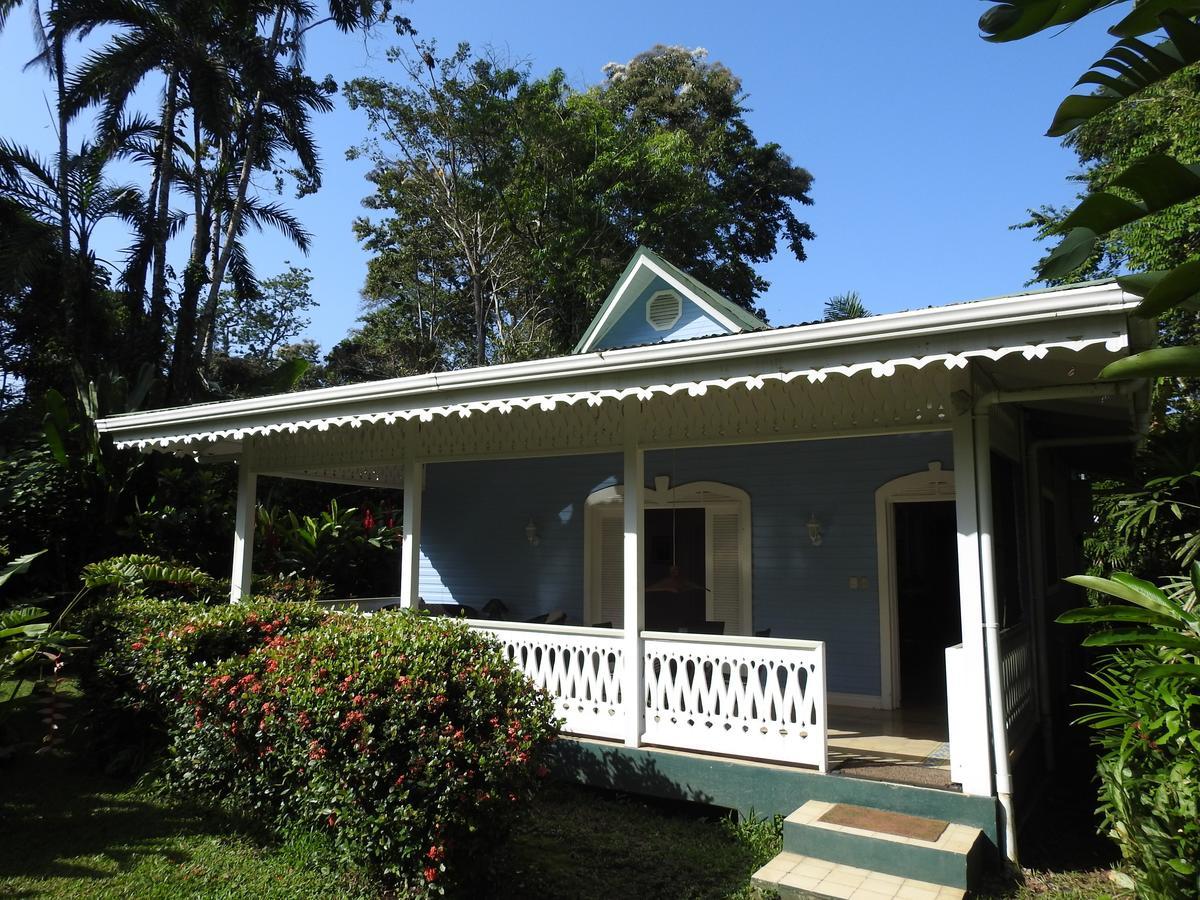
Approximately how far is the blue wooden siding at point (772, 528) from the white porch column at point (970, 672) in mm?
3257

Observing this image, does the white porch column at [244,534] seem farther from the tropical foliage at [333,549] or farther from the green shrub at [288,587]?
the tropical foliage at [333,549]

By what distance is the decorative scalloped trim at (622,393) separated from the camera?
417 centimetres

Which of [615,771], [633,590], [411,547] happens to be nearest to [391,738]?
[615,771]

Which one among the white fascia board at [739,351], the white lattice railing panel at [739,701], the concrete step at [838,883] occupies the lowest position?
the concrete step at [838,883]

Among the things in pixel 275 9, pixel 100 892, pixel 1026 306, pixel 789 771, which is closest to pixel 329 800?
pixel 100 892

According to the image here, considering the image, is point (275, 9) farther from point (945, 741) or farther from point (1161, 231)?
point (945, 741)

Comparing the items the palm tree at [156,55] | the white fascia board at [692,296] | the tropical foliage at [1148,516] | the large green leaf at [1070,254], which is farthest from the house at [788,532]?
the palm tree at [156,55]

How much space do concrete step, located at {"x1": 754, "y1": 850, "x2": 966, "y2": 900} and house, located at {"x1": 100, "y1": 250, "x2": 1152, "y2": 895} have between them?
3 centimetres

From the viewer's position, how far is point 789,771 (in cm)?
540

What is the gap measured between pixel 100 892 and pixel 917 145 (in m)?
13.1

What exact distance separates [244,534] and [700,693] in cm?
584

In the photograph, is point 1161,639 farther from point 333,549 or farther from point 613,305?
point 333,549

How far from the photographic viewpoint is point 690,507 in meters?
9.54

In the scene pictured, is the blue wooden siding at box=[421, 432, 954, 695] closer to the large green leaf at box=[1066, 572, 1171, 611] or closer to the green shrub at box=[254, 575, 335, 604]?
the green shrub at box=[254, 575, 335, 604]
